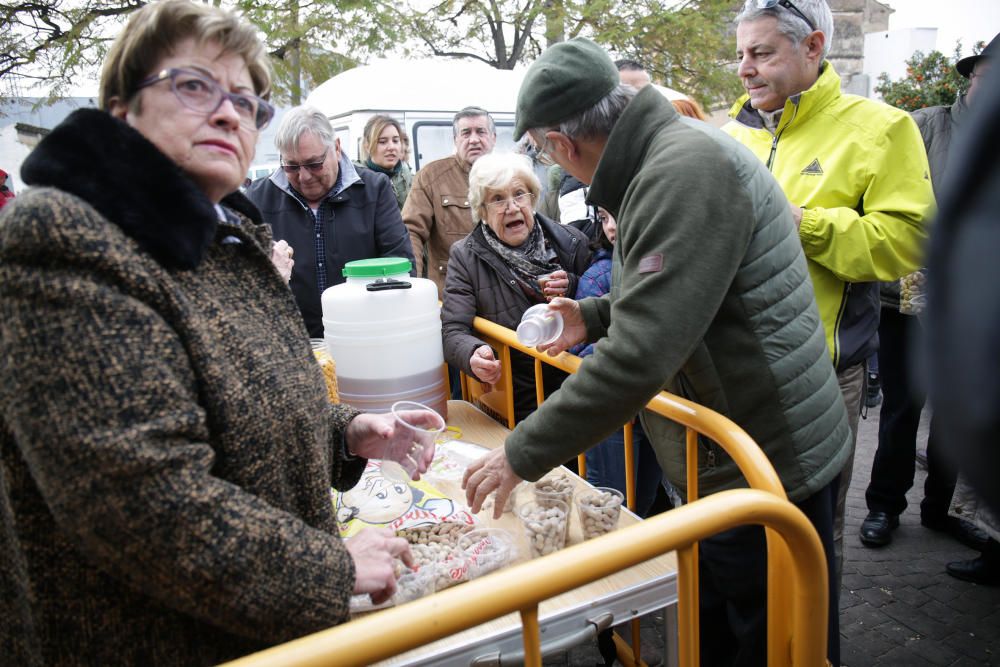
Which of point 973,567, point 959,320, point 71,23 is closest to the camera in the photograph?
point 959,320

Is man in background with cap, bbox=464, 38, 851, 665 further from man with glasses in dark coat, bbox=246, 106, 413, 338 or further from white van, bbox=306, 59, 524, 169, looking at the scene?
white van, bbox=306, 59, 524, 169

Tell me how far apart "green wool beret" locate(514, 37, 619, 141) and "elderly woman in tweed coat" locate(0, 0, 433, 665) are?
724 mm

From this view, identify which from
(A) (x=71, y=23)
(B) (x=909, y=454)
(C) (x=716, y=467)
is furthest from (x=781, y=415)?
(A) (x=71, y=23)

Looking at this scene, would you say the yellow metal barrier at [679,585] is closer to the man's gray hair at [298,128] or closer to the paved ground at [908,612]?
the paved ground at [908,612]

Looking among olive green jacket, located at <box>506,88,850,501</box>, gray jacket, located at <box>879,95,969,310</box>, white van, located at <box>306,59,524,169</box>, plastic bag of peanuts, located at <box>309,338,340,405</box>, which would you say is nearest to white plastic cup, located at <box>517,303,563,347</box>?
olive green jacket, located at <box>506,88,850,501</box>

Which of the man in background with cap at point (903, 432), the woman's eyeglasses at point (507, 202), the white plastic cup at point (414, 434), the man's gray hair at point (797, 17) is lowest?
the man in background with cap at point (903, 432)

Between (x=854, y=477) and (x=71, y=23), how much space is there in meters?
11.7

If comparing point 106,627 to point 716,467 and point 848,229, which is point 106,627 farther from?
point 848,229

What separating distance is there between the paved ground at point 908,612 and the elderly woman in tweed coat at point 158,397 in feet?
5.79

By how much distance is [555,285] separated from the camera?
8.71 ft

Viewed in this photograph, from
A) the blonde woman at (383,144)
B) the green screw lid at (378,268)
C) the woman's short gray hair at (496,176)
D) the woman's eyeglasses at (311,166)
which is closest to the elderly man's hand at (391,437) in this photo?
the green screw lid at (378,268)

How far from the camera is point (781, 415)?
1644 mm

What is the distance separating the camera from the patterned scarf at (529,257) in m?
2.87

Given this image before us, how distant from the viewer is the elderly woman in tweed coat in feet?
2.76
